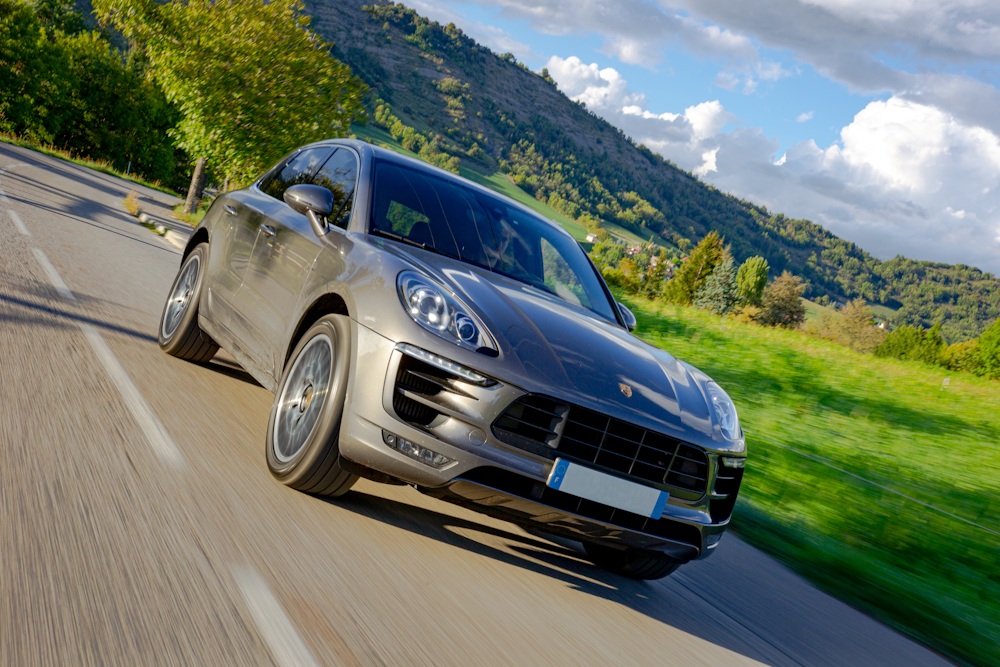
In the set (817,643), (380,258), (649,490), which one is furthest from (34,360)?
(817,643)

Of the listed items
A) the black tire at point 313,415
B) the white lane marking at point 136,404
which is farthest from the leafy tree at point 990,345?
the black tire at point 313,415

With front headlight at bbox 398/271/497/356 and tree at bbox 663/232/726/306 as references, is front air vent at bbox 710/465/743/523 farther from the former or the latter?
tree at bbox 663/232/726/306

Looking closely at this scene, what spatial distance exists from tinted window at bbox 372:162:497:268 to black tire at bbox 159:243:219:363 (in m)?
1.86

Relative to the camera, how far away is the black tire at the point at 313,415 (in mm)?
3342

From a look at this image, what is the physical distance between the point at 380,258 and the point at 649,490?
156 centimetres

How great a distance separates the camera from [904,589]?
4902mm

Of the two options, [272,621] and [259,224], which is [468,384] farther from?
[259,224]

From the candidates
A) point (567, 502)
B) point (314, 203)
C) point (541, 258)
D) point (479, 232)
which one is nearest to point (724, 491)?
point (567, 502)

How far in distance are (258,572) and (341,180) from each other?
2536mm

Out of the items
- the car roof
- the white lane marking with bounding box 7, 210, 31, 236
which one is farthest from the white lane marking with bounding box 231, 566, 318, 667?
the white lane marking with bounding box 7, 210, 31, 236

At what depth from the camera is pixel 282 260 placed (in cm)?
443

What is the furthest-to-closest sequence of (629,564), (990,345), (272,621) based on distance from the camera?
(990,345)
(629,564)
(272,621)

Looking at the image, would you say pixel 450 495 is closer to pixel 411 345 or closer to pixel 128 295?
pixel 411 345

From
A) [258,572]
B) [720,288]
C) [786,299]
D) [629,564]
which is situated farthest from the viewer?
[720,288]
